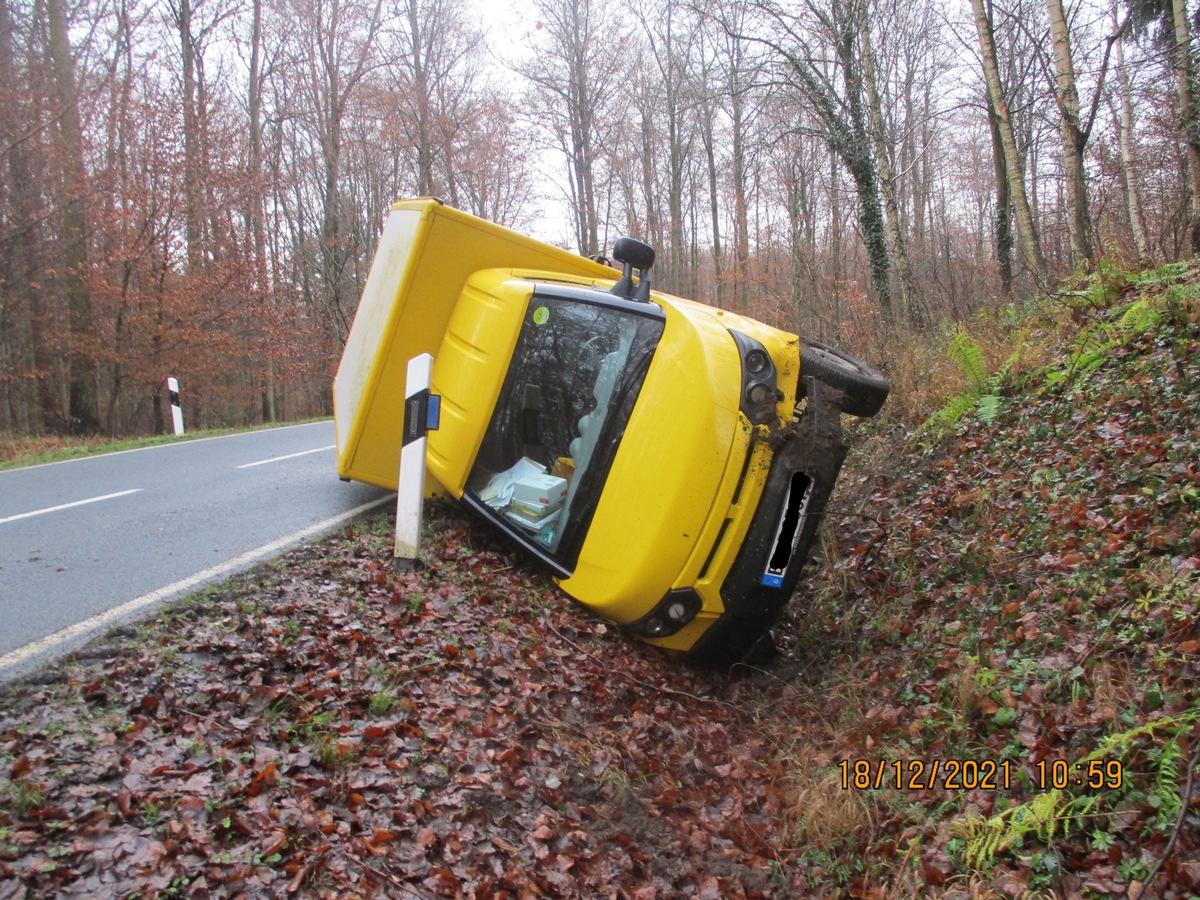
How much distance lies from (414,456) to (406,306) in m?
1.42

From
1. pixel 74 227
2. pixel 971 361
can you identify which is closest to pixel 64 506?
pixel 971 361

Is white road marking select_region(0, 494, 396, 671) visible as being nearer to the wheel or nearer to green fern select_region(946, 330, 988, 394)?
the wheel

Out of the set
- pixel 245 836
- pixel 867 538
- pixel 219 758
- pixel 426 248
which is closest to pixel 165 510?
pixel 426 248

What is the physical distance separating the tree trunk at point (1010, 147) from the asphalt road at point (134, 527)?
800 centimetres

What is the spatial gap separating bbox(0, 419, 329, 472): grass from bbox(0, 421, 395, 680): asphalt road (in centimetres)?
112

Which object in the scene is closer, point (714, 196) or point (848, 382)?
point (848, 382)

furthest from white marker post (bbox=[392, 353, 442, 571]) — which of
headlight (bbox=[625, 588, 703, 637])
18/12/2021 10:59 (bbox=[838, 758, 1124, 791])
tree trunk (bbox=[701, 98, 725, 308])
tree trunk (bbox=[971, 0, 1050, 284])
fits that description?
tree trunk (bbox=[701, 98, 725, 308])

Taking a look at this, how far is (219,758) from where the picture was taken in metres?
2.85

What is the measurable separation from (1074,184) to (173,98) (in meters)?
19.4

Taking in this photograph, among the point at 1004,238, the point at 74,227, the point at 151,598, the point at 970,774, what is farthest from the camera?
the point at 74,227

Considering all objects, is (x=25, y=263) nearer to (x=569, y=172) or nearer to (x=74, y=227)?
(x=74, y=227)

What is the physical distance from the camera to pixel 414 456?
15.8ft

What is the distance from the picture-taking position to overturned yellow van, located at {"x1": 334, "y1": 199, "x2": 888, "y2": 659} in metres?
4.25

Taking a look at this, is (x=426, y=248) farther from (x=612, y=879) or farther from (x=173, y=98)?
(x=173, y=98)
